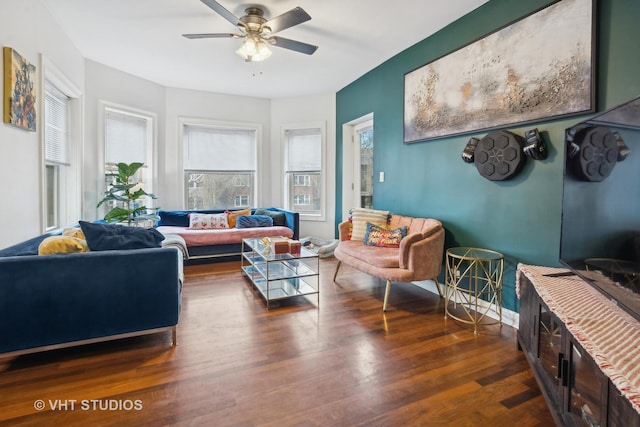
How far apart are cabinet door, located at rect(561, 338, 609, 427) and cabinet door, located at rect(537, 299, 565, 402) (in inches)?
2.8

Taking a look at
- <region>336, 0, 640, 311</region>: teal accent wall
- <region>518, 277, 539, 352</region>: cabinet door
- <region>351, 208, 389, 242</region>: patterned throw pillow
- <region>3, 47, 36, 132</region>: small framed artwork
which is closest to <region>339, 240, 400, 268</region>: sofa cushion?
<region>351, 208, 389, 242</region>: patterned throw pillow

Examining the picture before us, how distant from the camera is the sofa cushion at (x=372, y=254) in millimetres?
2875

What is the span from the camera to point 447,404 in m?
1.63

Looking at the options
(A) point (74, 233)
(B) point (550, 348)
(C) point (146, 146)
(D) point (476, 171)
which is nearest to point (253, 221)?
(C) point (146, 146)

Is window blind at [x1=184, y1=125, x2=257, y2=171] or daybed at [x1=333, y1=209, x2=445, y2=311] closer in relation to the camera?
daybed at [x1=333, y1=209, x2=445, y2=311]

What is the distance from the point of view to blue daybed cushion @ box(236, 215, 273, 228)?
482 cm

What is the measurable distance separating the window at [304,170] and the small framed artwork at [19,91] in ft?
12.1

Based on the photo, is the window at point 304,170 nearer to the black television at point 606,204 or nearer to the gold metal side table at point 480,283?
the gold metal side table at point 480,283

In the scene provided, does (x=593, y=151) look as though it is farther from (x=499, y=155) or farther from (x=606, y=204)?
(x=499, y=155)

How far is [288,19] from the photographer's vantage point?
2.58 m

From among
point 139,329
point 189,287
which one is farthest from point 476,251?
point 189,287

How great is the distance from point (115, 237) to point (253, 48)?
78.4 inches

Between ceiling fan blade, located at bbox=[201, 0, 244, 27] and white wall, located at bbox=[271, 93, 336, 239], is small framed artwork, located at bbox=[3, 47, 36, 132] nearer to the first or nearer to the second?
ceiling fan blade, located at bbox=[201, 0, 244, 27]
